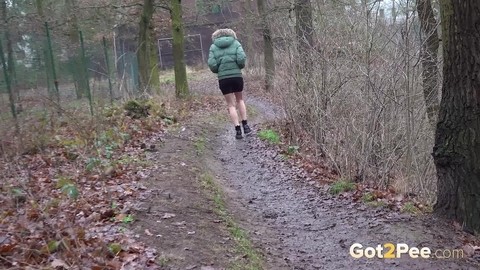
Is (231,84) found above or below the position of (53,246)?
above

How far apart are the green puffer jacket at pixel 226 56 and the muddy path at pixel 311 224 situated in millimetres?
1875

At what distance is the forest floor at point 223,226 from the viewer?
13.1 feet

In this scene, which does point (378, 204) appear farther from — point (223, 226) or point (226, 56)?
point (226, 56)

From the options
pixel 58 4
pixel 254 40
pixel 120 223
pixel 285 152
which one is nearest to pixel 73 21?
pixel 58 4

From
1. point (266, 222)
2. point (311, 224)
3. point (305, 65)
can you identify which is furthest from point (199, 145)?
point (311, 224)

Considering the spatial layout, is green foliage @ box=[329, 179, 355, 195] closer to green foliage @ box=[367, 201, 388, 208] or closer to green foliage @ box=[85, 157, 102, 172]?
green foliage @ box=[367, 201, 388, 208]

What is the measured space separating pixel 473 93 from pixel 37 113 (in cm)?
683

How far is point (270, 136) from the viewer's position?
34.2 ft

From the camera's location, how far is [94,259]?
3.74m

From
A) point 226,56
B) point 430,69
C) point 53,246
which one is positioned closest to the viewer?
point 53,246

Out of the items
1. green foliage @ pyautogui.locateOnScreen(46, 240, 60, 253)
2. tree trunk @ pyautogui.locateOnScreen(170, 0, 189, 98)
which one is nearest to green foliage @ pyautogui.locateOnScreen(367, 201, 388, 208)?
green foliage @ pyautogui.locateOnScreen(46, 240, 60, 253)

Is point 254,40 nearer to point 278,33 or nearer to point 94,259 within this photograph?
point 278,33

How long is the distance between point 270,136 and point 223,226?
213 inches

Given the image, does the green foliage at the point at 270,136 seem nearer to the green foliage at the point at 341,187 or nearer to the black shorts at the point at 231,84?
the black shorts at the point at 231,84
